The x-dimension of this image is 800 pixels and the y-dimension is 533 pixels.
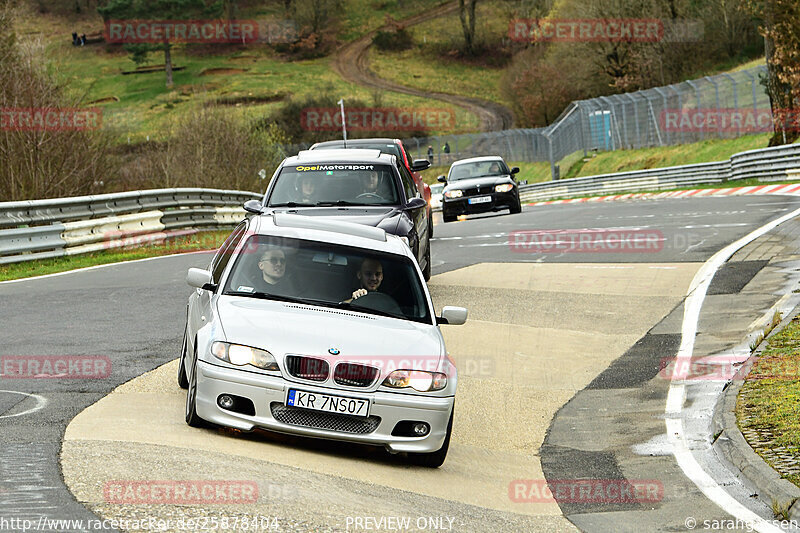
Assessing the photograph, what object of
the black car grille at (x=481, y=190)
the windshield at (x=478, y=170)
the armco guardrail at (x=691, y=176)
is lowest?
the armco guardrail at (x=691, y=176)

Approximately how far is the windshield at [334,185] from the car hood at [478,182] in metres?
16.3

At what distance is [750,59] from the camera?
→ 68.6 meters

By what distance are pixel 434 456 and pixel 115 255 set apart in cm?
1497

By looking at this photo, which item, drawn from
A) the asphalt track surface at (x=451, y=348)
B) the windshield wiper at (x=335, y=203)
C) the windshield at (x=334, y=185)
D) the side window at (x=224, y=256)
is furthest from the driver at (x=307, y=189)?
the side window at (x=224, y=256)

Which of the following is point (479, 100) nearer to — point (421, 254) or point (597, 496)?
point (421, 254)

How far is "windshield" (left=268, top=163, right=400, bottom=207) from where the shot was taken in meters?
13.2

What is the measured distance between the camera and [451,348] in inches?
479

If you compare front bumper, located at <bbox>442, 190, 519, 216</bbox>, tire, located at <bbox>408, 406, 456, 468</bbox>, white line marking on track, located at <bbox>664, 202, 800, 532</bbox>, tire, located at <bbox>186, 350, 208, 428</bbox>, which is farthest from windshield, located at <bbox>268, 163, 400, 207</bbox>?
front bumper, located at <bbox>442, 190, 519, 216</bbox>

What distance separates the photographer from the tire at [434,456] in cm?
754

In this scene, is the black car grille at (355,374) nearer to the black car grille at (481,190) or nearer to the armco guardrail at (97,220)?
the armco guardrail at (97,220)

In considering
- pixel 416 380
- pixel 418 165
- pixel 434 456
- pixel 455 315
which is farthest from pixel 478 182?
pixel 416 380

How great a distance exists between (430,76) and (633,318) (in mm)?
114913

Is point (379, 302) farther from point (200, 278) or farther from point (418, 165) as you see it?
point (418, 165)

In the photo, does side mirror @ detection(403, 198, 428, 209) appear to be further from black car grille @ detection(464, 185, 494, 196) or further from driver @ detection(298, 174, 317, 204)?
black car grille @ detection(464, 185, 494, 196)
